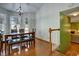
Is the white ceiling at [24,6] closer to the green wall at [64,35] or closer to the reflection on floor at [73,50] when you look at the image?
the green wall at [64,35]

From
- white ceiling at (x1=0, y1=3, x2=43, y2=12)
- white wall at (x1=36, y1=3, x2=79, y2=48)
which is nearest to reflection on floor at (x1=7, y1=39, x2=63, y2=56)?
white wall at (x1=36, y1=3, x2=79, y2=48)

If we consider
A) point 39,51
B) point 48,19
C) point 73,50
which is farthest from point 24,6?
point 73,50

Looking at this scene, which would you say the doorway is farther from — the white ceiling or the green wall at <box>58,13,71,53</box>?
the white ceiling

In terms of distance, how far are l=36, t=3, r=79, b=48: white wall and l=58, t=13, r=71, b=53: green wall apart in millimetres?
78

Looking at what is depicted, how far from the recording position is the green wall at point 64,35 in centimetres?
228

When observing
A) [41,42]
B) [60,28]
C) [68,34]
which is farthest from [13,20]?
[68,34]

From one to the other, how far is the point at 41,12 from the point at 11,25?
2.19ft

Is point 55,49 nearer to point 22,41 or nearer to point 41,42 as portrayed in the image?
point 41,42

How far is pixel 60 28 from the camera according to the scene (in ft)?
7.49

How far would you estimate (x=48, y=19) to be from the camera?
2295 millimetres

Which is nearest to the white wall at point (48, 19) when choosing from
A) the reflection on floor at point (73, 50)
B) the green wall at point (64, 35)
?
the green wall at point (64, 35)

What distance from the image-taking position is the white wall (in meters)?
2.24

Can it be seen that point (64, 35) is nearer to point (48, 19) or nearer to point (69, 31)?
point (69, 31)

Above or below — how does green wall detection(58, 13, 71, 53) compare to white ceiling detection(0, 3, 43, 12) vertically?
below
